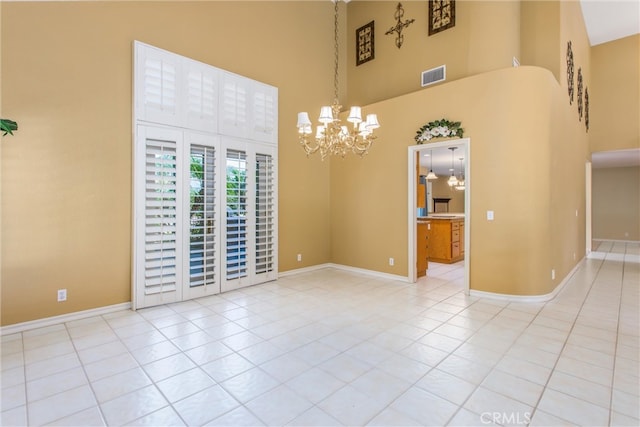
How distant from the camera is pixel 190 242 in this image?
14.2ft

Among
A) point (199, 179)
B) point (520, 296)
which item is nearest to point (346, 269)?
point (520, 296)

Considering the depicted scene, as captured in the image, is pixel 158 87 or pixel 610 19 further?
pixel 610 19

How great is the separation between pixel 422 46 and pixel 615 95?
269 inches

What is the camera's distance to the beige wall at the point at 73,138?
10.6 feet

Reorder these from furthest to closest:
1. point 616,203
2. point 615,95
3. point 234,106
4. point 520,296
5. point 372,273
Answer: point 616,203, point 615,95, point 372,273, point 234,106, point 520,296

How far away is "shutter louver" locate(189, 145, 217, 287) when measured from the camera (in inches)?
173

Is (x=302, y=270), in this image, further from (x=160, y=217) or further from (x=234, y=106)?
(x=234, y=106)

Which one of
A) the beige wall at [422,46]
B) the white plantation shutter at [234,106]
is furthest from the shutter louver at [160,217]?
the beige wall at [422,46]

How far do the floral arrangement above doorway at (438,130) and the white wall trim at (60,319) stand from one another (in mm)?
4885

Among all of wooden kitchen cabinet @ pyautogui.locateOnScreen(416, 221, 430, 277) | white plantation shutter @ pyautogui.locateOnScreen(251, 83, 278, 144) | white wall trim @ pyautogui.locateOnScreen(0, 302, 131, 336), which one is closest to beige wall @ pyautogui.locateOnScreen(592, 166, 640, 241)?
wooden kitchen cabinet @ pyautogui.locateOnScreen(416, 221, 430, 277)

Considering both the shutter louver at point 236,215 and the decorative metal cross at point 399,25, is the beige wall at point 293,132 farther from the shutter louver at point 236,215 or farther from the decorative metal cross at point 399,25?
the shutter louver at point 236,215

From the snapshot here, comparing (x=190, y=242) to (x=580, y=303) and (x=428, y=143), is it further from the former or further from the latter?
(x=580, y=303)

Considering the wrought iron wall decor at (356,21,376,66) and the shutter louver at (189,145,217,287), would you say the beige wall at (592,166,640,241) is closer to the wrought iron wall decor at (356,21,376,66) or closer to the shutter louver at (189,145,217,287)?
the wrought iron wall decor at (356,21,376,66)

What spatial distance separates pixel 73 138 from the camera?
11.6ft
